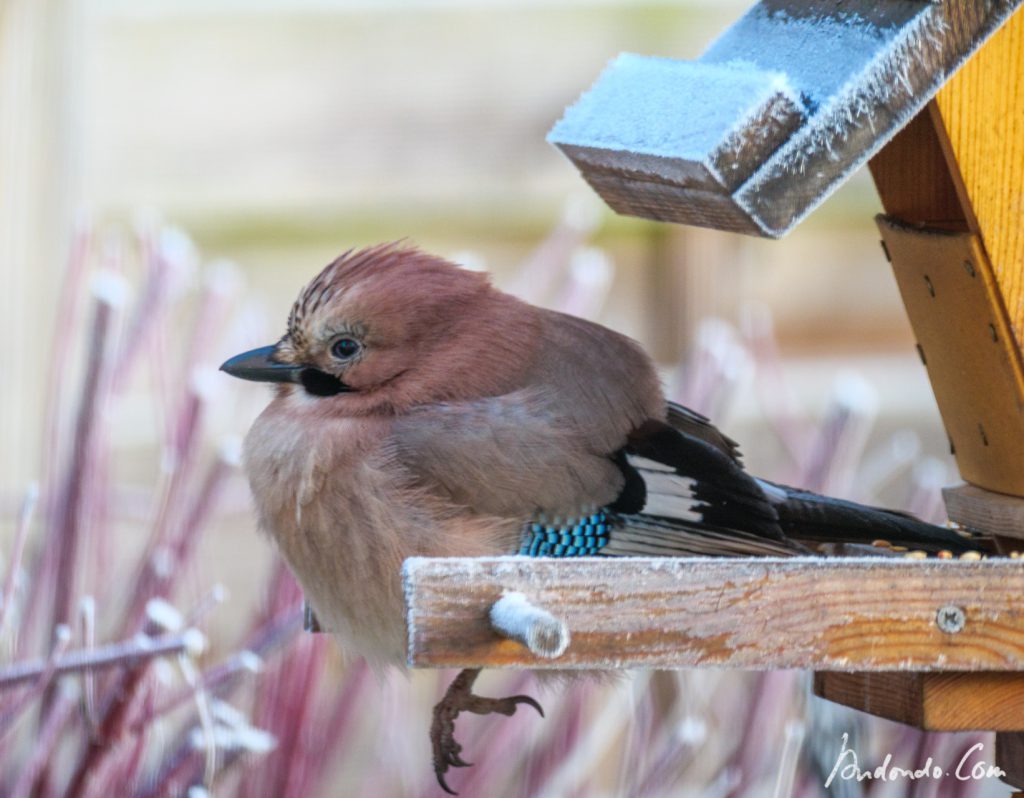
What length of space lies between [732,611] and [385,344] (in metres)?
0.72

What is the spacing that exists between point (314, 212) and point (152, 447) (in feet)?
2.43

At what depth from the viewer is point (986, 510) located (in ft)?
7.36

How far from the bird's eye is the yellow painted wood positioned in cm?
78

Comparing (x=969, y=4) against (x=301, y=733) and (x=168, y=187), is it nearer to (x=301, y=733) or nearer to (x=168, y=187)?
(x=301, y=733)

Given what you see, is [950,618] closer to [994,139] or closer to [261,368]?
[994,139]

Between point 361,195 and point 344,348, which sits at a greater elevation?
point 344,348

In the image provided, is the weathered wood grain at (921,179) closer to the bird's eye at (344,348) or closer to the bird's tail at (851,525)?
the bird's tail at (851,525)

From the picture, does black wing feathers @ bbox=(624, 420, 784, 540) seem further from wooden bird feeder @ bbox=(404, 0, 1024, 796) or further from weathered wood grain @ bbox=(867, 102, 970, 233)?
weathered wood grain @ bbox=(867, 102, 970, 233)

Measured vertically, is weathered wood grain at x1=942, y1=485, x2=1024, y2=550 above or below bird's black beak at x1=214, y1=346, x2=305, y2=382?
below

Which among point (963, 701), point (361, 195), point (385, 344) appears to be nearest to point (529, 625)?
point (963, 701)

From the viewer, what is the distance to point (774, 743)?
3.03 meters

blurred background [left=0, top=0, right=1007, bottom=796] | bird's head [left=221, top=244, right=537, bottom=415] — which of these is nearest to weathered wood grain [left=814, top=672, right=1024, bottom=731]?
bird's head [left=221, top=244, right=537, bottom=415]

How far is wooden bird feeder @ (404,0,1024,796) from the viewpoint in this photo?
1631mm

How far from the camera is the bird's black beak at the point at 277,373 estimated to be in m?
2.19
